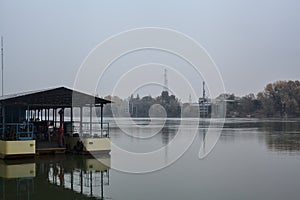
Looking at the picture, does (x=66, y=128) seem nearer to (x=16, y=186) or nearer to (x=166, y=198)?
(x=16, y=186)

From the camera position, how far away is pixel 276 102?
71500 millimetres

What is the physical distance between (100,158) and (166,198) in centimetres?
714

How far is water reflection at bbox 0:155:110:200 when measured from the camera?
26.9ft

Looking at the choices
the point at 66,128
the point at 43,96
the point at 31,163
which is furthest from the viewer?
the point at 66,128

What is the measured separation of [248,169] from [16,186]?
269 inches

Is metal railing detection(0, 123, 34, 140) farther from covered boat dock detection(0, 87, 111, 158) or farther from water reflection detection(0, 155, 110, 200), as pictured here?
water reflection detection(0, 155, 110, 200)

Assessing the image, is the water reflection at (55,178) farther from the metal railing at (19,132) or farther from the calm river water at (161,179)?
the metal railing at (19,132)

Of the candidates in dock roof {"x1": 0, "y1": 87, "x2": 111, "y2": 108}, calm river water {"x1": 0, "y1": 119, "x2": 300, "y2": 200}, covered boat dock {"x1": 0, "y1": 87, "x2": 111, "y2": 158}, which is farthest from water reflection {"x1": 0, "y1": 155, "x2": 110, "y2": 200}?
dock roof {"x1": 0, "y1": 87, "x2": 111, "y2": 108}

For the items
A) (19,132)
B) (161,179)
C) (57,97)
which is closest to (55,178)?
(161,179)

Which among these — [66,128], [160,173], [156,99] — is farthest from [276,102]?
[160,173]

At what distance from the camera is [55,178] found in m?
10.1

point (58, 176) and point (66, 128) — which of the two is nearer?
point (58, 176)

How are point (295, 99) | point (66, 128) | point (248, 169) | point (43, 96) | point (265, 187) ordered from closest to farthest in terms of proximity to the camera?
1. point (265, 187)
2. point (248, 169)
3. point (43, 96)
4. point (66, 128)
5. point (295, 99)

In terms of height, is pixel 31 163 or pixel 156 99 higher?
pixel 156 99
